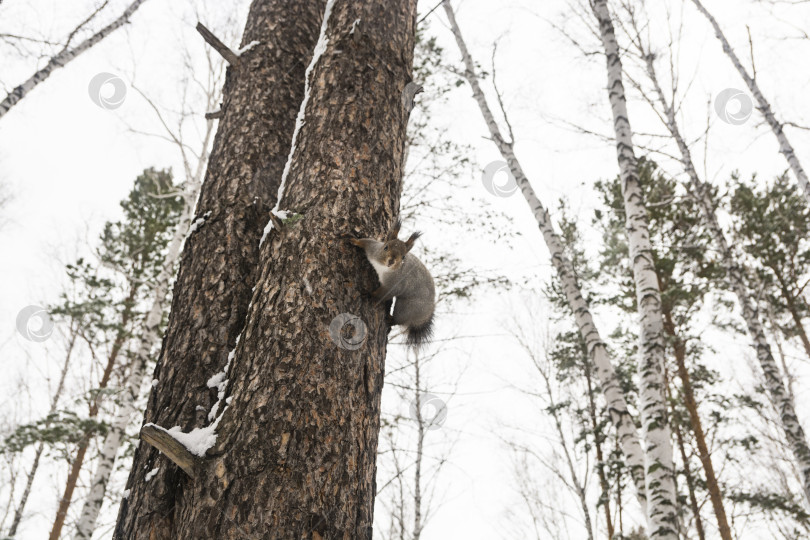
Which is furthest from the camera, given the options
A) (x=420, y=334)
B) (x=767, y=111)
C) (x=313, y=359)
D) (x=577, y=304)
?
(x=767, y=111)

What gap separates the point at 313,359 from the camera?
150cm

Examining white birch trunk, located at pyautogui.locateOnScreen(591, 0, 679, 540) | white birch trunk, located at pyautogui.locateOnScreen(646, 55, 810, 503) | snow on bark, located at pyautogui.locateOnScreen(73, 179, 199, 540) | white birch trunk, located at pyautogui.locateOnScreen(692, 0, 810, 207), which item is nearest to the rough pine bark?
white birch trunk, located at pyautogui.locateOnScreen(591, 0, 679, 540)

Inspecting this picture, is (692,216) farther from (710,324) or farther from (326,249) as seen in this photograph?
(326,249)

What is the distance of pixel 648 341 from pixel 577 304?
0.90 meters

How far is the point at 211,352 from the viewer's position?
1.85m

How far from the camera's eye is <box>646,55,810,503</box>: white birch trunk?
20.7ft

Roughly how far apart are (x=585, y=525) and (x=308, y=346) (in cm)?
1018

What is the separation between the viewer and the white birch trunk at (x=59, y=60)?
6512mm

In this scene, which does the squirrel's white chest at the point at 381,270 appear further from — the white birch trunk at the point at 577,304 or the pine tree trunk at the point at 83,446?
the pine tree trunk at the point at 83,446

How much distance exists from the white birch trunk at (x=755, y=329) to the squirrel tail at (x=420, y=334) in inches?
238

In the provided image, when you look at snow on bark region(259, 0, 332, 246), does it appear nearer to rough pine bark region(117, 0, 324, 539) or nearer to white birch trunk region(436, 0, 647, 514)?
rough pine bark region(117, 0, 324, 539)

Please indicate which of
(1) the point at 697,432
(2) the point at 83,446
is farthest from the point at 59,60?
(1) the point at 697,432

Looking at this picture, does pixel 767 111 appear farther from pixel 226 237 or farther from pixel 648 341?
pixel 226 237

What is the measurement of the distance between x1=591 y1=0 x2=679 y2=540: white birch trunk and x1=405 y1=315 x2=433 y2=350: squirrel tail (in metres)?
2.22
